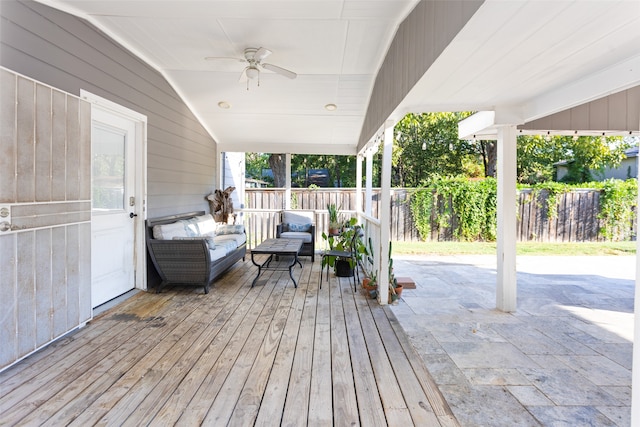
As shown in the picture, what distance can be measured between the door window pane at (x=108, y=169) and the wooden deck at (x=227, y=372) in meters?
1.12

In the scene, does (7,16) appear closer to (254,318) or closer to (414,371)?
→ (254,318)

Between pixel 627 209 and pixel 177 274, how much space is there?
32.6ft

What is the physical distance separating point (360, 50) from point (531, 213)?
6824 mm

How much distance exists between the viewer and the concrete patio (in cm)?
196

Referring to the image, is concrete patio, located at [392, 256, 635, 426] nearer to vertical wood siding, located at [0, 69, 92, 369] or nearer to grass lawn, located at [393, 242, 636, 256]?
grass lawn, located at [393, 242, 636, 256]

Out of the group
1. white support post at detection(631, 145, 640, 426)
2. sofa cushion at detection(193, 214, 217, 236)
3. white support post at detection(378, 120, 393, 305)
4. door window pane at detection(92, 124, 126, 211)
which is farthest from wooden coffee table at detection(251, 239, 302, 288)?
white support post at detection(631, 145, 640, 426)

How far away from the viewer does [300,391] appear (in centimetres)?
206

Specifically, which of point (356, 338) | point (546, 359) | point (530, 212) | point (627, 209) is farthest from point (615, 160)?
point (356, 338)

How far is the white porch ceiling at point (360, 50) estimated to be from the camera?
5.86 ft

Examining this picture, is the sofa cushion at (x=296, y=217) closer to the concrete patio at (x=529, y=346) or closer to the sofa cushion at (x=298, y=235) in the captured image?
the sofa cushion at (x=298, y=235)

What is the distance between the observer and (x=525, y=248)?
7.76 meters

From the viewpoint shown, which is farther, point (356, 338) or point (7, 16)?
point (356, 338)

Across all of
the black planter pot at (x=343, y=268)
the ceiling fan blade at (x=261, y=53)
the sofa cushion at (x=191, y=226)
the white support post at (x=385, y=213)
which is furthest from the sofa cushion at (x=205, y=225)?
the white support post at (x=385, y=213)

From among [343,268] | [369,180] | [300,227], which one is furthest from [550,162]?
[343,268]
